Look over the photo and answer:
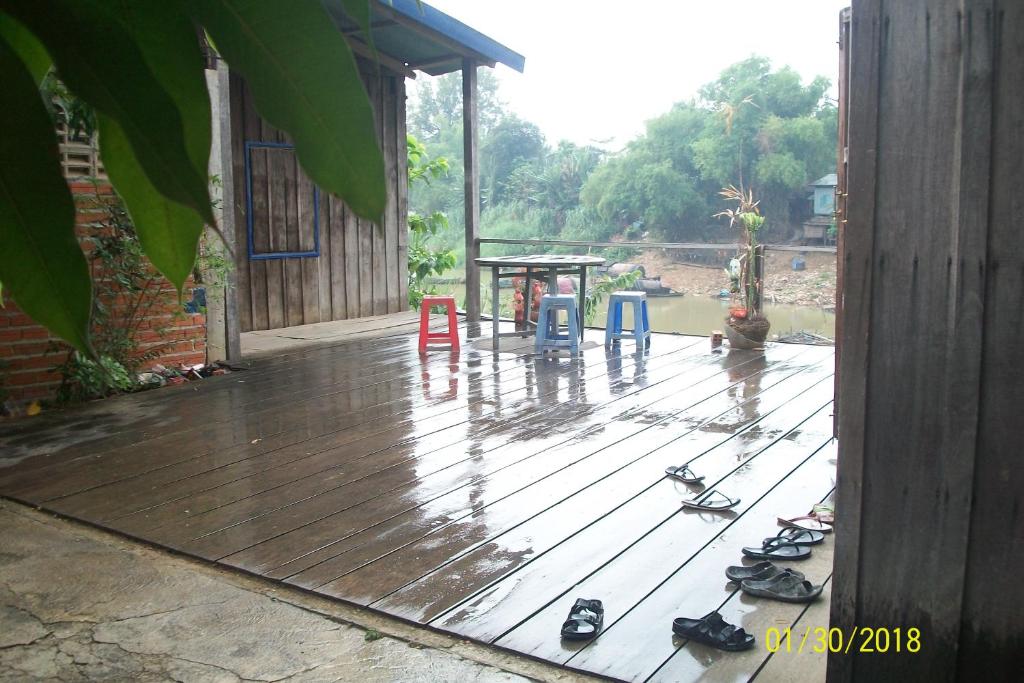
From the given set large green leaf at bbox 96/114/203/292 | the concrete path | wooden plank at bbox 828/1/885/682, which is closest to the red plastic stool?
the concrete path

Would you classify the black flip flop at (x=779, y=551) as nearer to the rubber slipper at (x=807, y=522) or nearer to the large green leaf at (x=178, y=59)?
the rubber slipper at (x=807, y=522)

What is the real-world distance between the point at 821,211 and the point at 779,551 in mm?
13362

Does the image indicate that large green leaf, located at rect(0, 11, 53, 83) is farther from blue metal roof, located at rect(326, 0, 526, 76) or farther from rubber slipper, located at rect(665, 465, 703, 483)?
blue metal roof, located at rect(326, 0, 526, 76)

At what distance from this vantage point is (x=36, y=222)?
0.85ft

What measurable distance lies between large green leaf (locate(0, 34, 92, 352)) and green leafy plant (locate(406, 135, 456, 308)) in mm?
9727

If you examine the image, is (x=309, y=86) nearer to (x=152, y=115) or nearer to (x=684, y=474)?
(x=152, y=115)

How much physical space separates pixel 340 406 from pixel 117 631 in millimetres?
→ 2482

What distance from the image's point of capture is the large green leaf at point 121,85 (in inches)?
10.2

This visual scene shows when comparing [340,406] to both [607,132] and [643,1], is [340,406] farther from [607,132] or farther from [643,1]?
[643,1]

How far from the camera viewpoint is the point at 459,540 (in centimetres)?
290

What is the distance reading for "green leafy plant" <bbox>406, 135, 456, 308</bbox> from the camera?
32.5 feet

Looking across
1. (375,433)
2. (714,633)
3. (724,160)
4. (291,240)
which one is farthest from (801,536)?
(724,160)

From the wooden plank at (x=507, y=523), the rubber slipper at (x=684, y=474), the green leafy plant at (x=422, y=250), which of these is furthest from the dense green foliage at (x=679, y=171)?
the rubber slipper at (x=684, y=474)

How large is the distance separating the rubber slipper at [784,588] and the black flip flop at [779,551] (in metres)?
0.15
